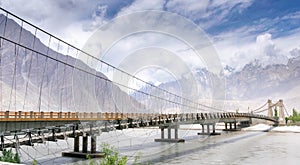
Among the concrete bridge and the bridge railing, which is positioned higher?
the bridge railing

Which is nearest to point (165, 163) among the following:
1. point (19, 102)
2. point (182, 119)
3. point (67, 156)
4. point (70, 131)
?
point (70, 131)

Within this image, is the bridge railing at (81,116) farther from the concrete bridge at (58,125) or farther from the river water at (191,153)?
the river water at (191,153)

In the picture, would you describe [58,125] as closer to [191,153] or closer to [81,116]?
[81,116]

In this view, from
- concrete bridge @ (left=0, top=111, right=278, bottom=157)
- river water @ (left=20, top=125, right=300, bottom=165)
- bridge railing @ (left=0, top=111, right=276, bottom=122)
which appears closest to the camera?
concrete bridge @ (left=0, top=111, right=278, bottom=157)

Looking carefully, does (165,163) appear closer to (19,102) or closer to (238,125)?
(238,125)

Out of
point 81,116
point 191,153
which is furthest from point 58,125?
point 191,153

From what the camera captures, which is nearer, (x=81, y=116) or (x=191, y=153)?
(x=81, y=116)

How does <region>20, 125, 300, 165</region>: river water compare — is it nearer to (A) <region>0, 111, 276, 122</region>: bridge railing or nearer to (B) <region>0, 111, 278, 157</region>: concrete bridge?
(B) <region>0, 111, 278, 157</region>: concrete bridge

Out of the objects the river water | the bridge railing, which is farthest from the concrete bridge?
the river water

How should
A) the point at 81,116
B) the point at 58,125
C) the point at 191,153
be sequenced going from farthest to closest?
1. the point at 191,153
2. the point at 81,116
3. the point at 58,125

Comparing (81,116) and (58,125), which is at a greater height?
(81,116)

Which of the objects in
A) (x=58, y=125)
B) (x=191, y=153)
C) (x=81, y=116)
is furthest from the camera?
(x=191, y=153)

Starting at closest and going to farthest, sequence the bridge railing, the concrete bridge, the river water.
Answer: the concrete bridge, the bridge railing, the river water

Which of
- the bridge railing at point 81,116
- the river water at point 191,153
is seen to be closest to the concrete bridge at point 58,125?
the bridge railing at point 81,116
